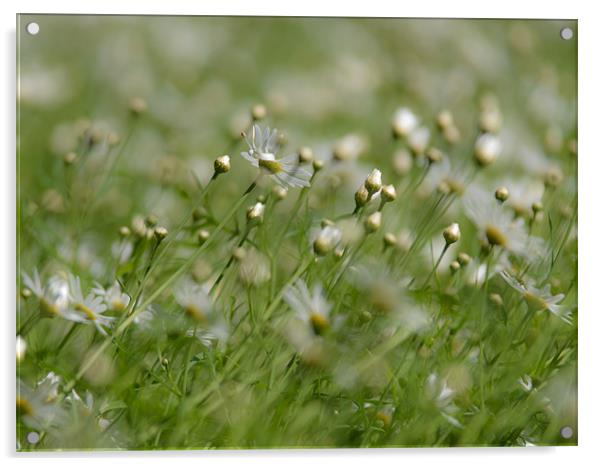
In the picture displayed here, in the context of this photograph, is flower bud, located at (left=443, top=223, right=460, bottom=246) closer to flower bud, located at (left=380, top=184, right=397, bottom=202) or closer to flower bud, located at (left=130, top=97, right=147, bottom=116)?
flower bud, located at (left=380, top=184, right=397, bottom=202)

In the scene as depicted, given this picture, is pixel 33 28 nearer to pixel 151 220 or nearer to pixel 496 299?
pixel 151 220

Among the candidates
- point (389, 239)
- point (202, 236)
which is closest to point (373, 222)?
point (389, 239)

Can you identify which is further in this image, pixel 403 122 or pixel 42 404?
pixel 403 122

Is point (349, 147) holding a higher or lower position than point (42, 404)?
higher

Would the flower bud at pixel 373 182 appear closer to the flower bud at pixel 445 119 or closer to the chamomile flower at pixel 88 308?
the flower bud at pixel 445 119

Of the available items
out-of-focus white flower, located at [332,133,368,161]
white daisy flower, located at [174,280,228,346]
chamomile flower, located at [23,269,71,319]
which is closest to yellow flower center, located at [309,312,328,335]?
white daisy flower, located at [174,280,228,346]

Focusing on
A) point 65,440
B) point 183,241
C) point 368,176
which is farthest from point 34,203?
point 368,176
